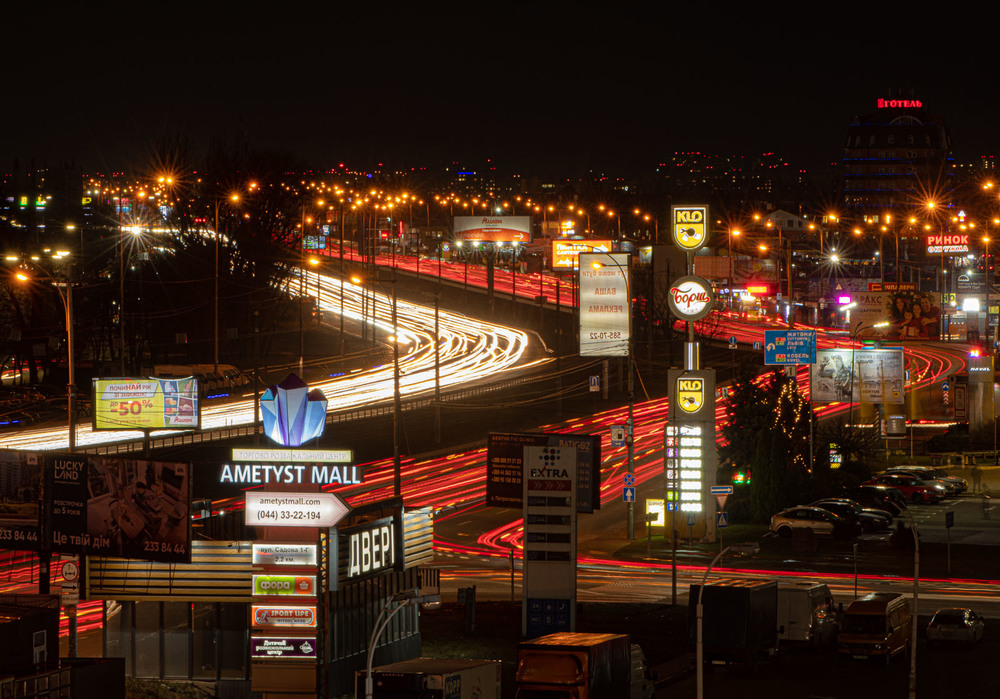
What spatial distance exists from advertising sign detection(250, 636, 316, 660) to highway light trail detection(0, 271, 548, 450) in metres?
33.2

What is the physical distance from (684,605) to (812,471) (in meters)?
24.7

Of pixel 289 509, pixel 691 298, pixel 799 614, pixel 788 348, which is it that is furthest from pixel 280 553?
pixel 788 348

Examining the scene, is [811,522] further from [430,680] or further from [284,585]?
[430,680]

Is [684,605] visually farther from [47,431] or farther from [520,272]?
[520,272]

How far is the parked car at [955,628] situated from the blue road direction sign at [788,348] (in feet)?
86.3

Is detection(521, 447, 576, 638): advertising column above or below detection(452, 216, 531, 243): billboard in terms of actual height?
below

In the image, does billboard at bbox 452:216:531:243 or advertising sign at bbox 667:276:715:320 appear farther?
billboard at bbox 452:216:531:243

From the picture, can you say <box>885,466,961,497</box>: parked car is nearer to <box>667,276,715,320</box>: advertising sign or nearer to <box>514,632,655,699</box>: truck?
<box>667,276,715,320</box>: advertising sign

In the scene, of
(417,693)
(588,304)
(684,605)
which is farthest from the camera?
(588,304)

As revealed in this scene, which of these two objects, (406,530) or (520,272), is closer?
(406,530)

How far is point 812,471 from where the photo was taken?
62906 mm

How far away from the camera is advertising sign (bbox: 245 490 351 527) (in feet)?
87.8

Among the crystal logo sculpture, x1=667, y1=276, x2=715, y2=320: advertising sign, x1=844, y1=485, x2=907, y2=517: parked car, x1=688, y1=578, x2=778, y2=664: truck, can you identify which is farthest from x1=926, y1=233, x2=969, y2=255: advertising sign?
the crystal logo sculpture


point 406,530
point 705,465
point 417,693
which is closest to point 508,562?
point 705,465
